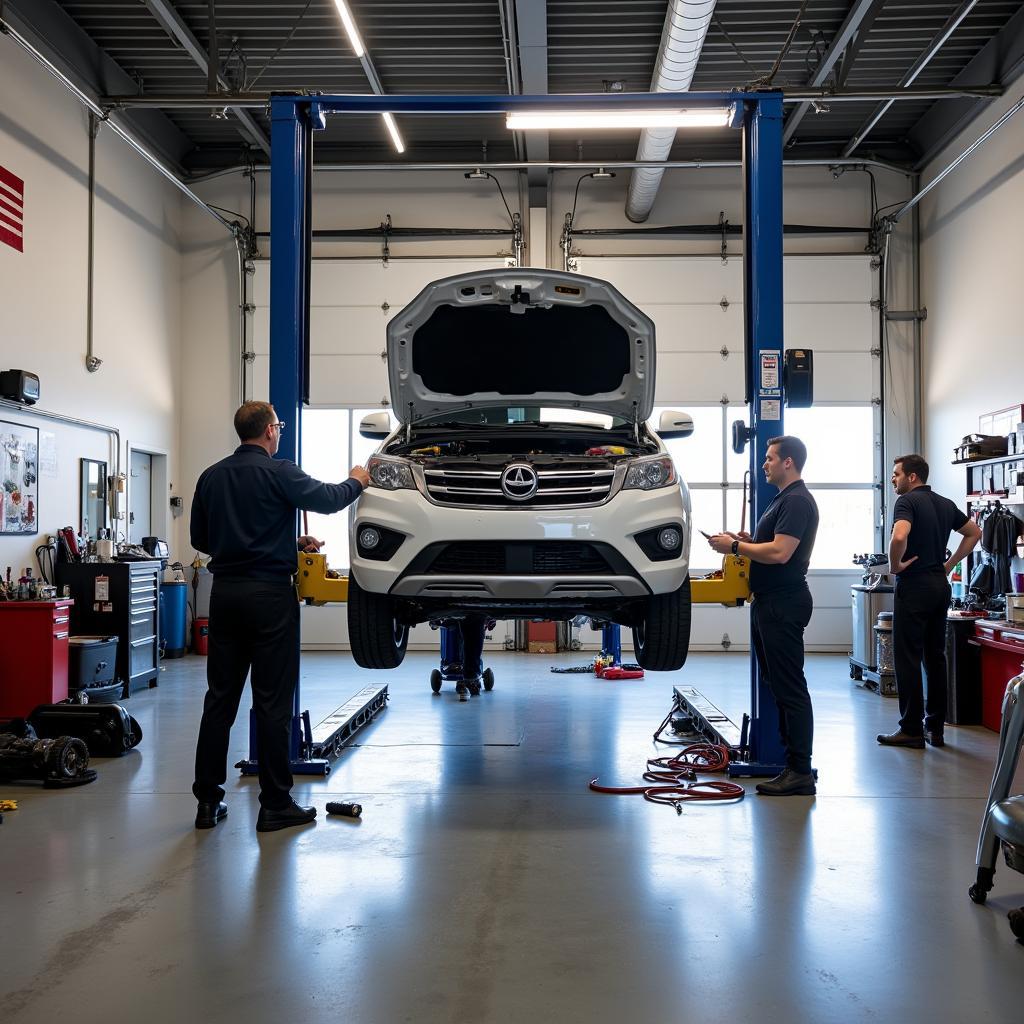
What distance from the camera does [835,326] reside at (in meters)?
11.1

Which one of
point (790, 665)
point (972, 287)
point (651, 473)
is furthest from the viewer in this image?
point (972, 287)

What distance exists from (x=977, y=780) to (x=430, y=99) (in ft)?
15.1

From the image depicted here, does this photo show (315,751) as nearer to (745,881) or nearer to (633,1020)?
(745,881)

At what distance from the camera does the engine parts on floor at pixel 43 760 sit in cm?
462

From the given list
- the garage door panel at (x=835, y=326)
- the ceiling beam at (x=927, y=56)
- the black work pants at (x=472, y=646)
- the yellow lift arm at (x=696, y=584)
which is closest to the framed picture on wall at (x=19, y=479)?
the black work pants at (x=472, y=646)

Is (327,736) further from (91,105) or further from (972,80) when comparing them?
(972,80)

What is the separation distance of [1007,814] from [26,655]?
599cm

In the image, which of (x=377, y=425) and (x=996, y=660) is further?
(x=996, y=660)

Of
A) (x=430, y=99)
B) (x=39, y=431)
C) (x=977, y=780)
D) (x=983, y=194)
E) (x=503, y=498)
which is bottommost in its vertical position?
(x=977, y=780)

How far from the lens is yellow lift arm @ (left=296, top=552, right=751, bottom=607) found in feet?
14.9

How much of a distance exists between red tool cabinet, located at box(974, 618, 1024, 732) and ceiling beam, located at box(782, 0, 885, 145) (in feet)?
16.5

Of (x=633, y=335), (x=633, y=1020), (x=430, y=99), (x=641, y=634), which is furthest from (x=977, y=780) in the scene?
(x=430, y=99)

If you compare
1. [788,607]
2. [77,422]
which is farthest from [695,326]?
[788,607]

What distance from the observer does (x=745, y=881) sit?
10.8 feet
